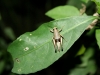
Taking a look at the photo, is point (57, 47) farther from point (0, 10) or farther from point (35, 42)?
point (0, 10)

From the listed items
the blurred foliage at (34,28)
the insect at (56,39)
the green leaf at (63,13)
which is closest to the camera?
the insect at (56,39)

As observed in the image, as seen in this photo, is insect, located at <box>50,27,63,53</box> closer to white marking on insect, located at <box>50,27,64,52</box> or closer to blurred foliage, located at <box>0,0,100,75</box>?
white marking on insect, located at <box>50,27,64,52</box>

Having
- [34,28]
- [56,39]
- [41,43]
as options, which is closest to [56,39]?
[56,39]

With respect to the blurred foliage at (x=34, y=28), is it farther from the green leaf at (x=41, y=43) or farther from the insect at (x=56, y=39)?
the insect at (x=56, y=39)

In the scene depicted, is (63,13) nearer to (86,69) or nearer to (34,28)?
(86,69)

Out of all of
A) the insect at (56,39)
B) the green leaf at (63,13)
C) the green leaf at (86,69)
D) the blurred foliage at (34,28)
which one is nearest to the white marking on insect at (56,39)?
the insect at (56,39)

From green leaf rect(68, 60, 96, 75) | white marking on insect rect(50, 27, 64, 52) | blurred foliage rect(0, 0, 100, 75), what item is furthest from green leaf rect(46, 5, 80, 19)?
green leaf rect(68, 60, 96, 75)
